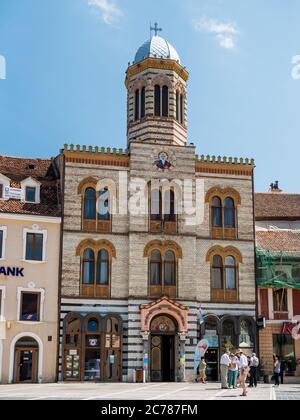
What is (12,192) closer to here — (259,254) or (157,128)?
(157,128)

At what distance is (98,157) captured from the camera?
40.2m

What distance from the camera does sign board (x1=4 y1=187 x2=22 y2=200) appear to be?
1525 inches

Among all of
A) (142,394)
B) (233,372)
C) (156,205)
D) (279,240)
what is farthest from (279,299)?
(142,394)

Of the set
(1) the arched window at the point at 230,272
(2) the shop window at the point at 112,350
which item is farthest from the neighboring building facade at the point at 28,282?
(1) the arched window at the point at 230,272

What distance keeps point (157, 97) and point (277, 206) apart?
11.0 meters

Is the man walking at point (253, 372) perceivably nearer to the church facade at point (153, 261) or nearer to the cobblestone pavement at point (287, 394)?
the cobblestone pavement at point (287, 394)

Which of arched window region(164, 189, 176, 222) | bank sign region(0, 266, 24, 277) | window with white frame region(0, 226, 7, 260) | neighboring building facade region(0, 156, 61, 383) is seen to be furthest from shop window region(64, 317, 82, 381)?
arched window region(164, 189, 176, 222)

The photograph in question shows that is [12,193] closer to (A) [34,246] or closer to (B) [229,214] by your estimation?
(A) [34,246]

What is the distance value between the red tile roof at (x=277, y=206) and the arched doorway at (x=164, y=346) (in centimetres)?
1057

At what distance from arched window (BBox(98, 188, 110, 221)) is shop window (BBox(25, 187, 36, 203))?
3725 millimetres

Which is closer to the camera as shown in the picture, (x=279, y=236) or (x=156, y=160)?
(x=156, y=160)

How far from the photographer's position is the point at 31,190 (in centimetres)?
3956
